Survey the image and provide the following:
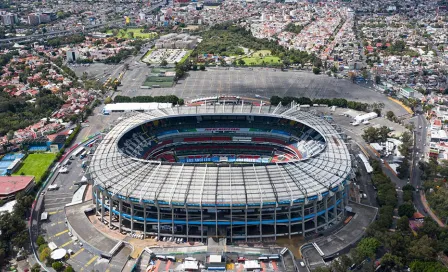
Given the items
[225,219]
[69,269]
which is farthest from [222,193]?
[69,269]

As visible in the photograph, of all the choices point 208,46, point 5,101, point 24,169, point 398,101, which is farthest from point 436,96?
point 5,101

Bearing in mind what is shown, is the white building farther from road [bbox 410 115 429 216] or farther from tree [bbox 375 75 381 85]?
road [bbox 410 115 429 216]

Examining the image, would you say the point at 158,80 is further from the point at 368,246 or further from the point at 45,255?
the point at 368,246

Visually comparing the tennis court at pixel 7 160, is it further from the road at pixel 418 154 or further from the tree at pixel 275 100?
the road at pixel 418 154

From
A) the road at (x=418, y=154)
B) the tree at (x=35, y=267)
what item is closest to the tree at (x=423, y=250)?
the road at (x=418, y=154)

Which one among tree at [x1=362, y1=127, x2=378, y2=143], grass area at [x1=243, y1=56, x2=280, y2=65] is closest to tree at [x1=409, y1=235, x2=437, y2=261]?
tree at [x1=362, y1=127, x2=378, y2=143]
